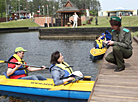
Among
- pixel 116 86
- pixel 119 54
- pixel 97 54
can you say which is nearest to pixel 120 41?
pixel 119 54

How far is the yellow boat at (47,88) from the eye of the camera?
6.07m

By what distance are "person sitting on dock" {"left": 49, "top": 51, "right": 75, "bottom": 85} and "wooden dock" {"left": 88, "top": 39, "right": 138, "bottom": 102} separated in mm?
1002

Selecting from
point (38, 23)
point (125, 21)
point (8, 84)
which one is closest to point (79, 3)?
point (38, 23)

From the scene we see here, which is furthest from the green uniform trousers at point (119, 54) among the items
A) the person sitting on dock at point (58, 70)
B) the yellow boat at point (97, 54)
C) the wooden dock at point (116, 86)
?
the yellow boat at point (97, 54)

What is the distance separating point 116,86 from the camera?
5.08 m

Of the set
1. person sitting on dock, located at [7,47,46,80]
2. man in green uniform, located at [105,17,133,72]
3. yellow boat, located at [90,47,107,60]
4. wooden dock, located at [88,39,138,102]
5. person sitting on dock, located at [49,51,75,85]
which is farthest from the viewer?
yellow boat, located at [90,47,107,60]

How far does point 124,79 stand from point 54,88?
2.11 metres

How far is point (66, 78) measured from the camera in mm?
6152

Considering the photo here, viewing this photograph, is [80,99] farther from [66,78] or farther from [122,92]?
[122,92]

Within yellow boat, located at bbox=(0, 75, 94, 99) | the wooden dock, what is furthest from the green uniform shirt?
yellow boat, located at bbox=(0, 75, 94, 99)

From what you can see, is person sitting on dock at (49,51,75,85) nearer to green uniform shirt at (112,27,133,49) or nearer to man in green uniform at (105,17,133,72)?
man in green uniform at (105,17,133,72)

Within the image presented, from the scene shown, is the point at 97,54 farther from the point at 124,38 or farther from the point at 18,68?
the point at 124,38

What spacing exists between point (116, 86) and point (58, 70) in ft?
5.61

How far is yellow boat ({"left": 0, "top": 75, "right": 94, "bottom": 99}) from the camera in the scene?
19.9 feet
